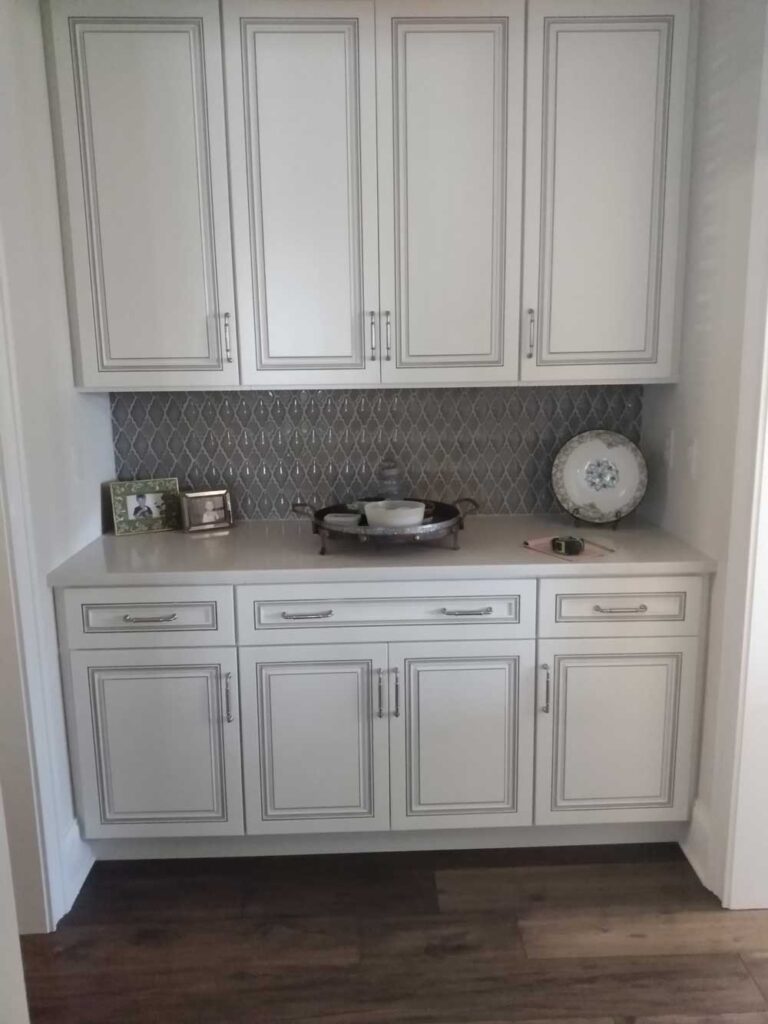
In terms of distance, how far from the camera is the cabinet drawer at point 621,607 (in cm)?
200

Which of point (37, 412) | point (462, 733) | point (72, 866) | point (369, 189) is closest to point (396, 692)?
point (462, 733)

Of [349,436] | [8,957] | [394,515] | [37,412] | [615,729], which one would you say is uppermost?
[37,412]

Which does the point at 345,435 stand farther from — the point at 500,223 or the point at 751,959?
the point at 751,959

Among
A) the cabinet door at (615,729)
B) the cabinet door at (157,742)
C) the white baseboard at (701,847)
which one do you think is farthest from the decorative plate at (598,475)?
the cabinet door at (157,742)

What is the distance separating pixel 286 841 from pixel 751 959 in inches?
47.9

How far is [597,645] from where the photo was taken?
203 cm

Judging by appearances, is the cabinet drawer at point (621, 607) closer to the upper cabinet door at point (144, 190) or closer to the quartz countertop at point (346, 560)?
the quartz countertop at point (346, 560)

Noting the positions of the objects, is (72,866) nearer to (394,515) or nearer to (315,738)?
(315,738)

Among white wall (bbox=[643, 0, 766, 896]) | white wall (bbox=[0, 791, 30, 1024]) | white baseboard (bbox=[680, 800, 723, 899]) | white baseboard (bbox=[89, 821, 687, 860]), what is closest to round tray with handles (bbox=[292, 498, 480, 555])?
white wall (bbox=[643, 0, 766, 896])

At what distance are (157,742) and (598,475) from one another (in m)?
1.49

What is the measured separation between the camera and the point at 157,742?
2027mm

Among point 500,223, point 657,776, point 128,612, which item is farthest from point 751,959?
point 500,223

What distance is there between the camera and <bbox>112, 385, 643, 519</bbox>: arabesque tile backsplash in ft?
8.02

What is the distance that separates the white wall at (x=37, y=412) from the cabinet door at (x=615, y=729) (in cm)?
128
